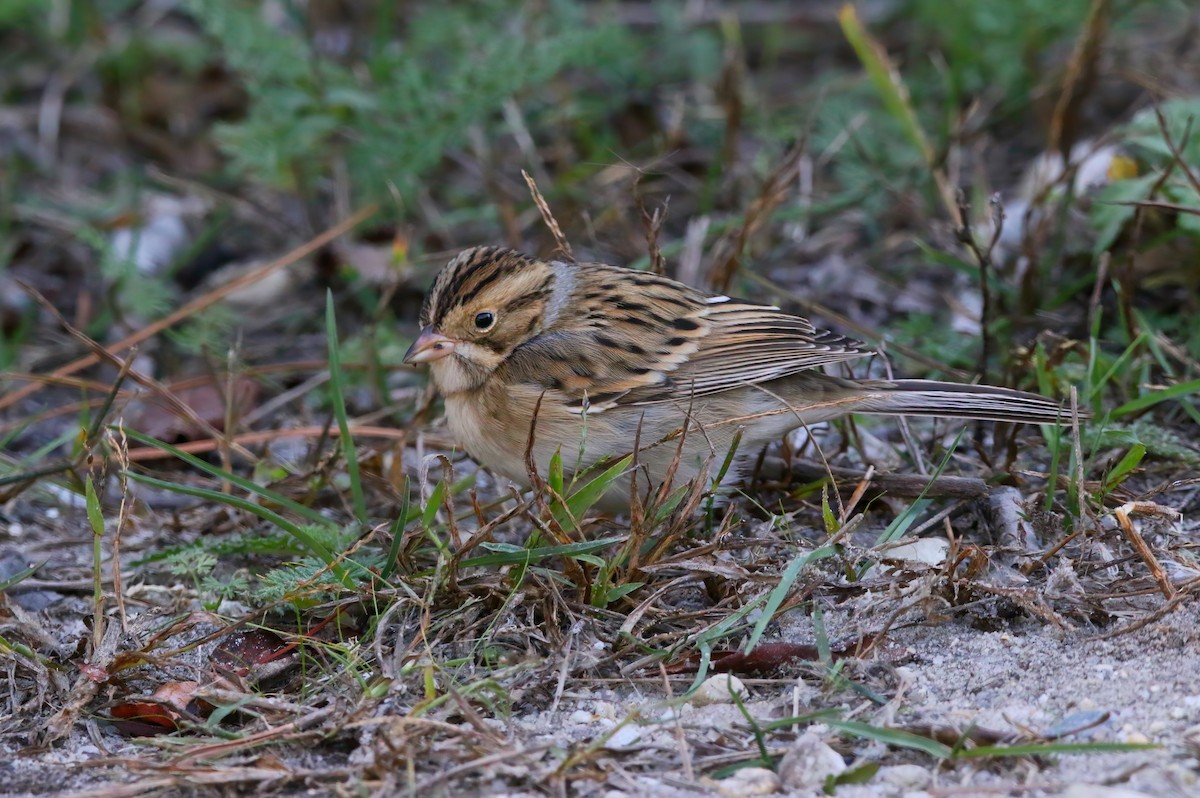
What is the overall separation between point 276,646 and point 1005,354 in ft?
8.69

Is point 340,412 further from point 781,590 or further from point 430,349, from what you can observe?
point 781,590

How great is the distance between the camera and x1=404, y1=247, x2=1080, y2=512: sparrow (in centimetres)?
395

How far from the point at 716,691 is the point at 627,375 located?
127 cm

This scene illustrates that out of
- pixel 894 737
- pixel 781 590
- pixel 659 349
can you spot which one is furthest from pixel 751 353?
pixel 894 737

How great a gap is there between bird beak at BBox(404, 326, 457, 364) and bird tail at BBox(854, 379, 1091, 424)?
1235mm

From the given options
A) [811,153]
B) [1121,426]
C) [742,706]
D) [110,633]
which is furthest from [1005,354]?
[110,633]

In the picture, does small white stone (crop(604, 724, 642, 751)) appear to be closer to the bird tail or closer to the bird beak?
the bird tail

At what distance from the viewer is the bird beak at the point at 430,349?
4.16m

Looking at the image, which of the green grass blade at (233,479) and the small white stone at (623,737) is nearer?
the small white stone at (623,737)

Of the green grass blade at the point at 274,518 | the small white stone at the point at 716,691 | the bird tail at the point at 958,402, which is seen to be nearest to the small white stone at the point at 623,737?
the small white stone at the point at 716,691

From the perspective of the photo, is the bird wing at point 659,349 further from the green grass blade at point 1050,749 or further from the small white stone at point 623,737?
the green grass blade at point 1050,749

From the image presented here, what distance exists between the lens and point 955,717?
290cm

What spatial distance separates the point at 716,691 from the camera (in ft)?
10.1

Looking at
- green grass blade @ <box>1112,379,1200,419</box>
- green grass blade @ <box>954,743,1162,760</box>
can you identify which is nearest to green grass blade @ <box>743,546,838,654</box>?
green grass blade @ <box>954,743,1162,760</box>
